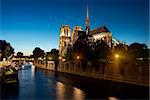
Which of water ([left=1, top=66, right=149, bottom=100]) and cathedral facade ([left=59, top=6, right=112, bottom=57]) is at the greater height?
cathedral facade ([left=59, top=6, right=112, bottom=57])

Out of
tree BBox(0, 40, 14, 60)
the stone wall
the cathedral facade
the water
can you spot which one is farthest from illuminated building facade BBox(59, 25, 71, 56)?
the water

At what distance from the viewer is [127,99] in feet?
85.9

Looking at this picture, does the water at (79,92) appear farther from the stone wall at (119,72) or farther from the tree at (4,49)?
the tree at (4,49)

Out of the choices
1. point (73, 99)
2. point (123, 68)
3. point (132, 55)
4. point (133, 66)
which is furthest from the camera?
point (132, 55)

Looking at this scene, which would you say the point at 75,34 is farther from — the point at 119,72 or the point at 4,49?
the point at 119,72

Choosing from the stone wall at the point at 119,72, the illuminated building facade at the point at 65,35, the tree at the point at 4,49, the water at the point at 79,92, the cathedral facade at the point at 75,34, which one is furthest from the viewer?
the illuminated building facade at the point at 65,35

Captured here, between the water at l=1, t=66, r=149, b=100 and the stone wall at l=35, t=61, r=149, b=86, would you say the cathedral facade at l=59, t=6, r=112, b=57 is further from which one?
the water at l=1, t=66, r=149, b=100

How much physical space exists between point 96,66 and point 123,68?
12150 mm

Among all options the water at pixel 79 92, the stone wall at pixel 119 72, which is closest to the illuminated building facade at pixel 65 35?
the stone wall at pixel 119 72

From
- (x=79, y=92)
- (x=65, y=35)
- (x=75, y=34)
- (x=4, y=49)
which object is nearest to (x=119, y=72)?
(x=79, y=92)

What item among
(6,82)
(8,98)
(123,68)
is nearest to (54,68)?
(123,68)

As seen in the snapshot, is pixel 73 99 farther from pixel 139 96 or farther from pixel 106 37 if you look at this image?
pixel 106 37

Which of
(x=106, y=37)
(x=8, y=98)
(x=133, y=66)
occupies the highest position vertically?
(x=106, y=37)

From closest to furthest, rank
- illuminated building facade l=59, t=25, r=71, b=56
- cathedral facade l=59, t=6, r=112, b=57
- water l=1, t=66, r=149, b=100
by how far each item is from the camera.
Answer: water l=1, t=66, r=149, b=100, cathedral facade l=59, t=6, r=112, b=57, illuminated building facade l=59, t=25, r=71, b=56
